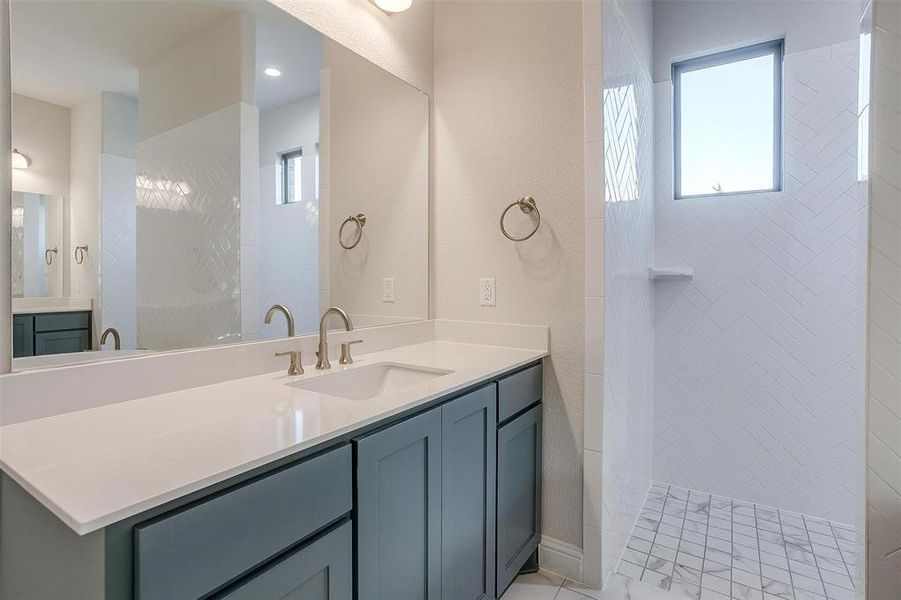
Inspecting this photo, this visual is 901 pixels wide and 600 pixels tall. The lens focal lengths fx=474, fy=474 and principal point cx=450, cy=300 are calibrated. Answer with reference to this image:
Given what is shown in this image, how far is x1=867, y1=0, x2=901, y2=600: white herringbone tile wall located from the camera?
1.22 m

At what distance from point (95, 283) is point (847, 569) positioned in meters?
2.89

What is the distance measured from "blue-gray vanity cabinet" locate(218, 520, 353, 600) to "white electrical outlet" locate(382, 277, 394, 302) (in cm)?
115

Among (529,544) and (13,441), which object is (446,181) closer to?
(529,544)

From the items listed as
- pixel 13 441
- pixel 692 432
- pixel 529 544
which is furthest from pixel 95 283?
pixel 692 432

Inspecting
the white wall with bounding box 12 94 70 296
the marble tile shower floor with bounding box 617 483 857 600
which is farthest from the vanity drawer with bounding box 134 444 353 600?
the marble tile shower floor with bounding box 617 483 857 600

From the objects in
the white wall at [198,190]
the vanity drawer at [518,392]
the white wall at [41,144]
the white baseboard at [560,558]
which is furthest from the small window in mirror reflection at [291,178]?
the white baseboard at [560,558]

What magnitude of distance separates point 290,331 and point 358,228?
0.57 m

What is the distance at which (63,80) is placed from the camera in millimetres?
1132

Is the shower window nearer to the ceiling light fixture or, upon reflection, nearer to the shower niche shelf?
the shower niche shelf

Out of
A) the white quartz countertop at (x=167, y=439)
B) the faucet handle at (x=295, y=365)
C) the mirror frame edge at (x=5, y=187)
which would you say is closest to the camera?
the white quartz countertop at (x=167, y=439)

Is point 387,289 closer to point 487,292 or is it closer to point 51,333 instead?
point 487,292

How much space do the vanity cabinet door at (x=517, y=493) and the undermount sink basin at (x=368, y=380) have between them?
35 cm

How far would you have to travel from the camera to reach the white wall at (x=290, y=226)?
157 centimetres

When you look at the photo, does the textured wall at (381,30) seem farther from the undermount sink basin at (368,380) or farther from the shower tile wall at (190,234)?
the undermount sink basin at (368,380)
